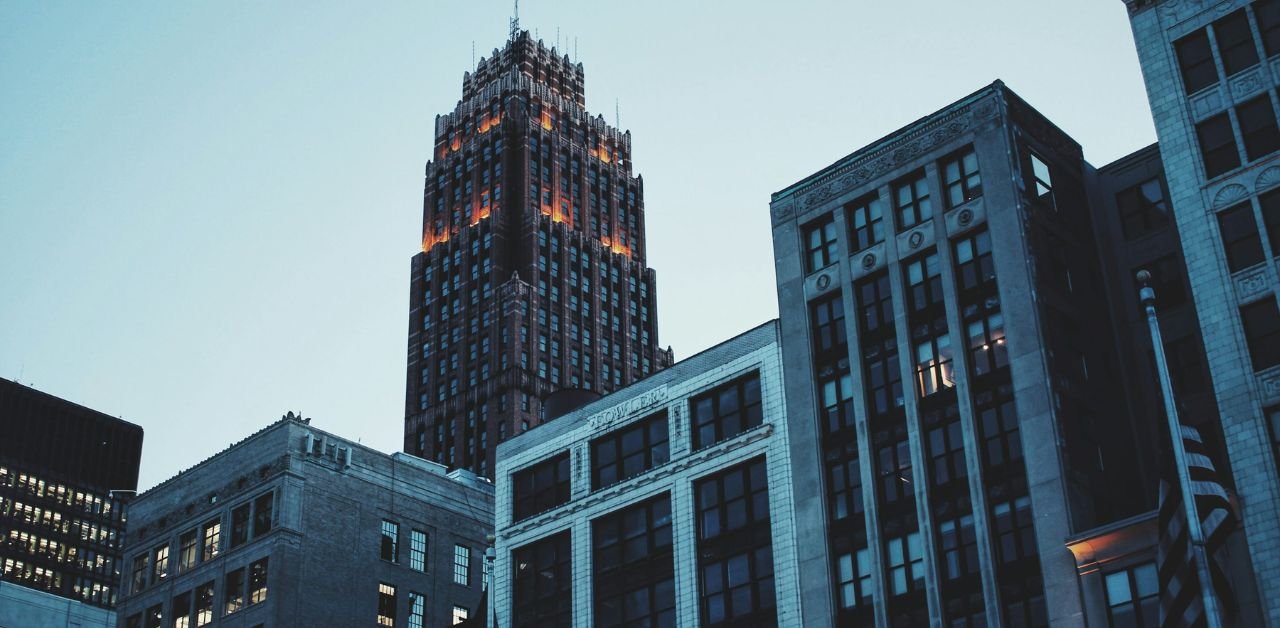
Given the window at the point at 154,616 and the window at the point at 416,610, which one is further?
the window at the point at 154,616

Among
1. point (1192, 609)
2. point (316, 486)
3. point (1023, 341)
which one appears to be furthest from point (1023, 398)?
point (316, 486)

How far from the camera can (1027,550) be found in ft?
199

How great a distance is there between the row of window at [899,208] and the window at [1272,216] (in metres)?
12.8

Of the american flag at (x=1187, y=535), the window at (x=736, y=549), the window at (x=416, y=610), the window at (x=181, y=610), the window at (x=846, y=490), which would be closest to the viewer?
the american flag at (x=1187, y=535)

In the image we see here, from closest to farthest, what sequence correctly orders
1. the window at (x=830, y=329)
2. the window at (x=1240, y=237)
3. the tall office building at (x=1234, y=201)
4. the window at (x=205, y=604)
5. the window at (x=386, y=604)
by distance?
the tall office building at (x=1234, y=201) < the window at (x=1240, y=237) < the window at (x=830, y=329) < the window at (x=205, y=604) < the window at (x=386, y=604)

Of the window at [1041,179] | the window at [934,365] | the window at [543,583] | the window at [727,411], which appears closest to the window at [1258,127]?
the window at [1041,179]

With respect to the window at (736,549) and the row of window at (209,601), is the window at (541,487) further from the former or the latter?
the row of window at (209,601)

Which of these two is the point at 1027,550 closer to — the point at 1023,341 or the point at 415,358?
the point at 1023,341

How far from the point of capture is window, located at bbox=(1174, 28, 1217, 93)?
206ft

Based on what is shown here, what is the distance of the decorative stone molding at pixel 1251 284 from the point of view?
57.6 meters

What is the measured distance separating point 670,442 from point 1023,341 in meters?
→ 19.6

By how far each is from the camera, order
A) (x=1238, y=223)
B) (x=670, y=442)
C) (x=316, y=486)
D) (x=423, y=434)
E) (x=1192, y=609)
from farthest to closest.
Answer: (x=423, y=434), (x=316, y=486), (x=670, y=442), (x=1238, y=223), (x=1192, y=609)

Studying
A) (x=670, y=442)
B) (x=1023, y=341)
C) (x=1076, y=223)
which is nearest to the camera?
(x=1023, y=341)

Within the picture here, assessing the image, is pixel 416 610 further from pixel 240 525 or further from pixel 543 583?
pixel 543 583
